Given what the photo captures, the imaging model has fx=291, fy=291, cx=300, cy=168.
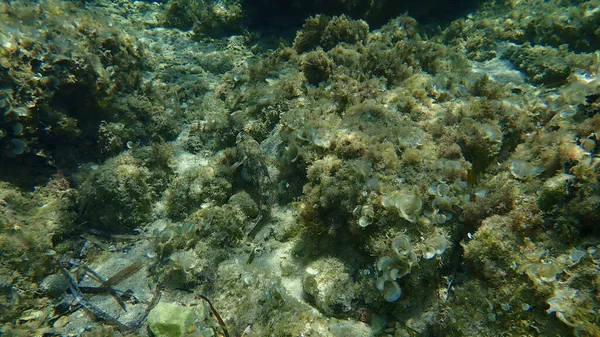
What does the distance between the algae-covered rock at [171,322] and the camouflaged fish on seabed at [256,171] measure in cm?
141

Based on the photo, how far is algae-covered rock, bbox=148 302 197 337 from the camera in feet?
11.4

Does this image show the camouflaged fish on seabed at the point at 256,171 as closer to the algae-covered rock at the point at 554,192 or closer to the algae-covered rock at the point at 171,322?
the algae-covered rock at the point at 171,322

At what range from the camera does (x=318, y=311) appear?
11.2 ft

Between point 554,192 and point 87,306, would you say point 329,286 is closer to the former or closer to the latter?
point 554,192

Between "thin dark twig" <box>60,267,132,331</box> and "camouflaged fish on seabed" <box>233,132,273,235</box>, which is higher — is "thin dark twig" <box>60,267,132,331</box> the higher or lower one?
the lower one

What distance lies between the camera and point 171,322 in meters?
3.51

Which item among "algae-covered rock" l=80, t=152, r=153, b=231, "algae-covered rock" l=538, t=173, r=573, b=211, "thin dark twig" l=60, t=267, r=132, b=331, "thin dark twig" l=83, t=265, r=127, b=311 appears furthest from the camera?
"algae-covered rock" l=80, t=152, r=153, b=231

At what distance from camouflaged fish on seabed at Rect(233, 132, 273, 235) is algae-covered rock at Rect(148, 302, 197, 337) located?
141 centimetres

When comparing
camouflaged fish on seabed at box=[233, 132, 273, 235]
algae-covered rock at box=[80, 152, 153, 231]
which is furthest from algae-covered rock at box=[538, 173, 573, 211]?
algae-covered rock at box=[80, 152, 153, 231]

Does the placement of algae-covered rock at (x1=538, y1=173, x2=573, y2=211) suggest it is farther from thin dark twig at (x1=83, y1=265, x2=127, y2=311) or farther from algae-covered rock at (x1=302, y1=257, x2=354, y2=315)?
thin dark twig at (x1=83, y1=265, x2=127, y2=311)

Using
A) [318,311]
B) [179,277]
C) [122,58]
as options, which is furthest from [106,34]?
[318,311]

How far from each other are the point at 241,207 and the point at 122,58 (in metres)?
5.19

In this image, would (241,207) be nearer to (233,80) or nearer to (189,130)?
(189,130)

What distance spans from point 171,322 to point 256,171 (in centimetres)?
245
